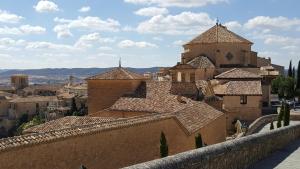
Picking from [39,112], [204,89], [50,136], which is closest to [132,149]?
[50,136]

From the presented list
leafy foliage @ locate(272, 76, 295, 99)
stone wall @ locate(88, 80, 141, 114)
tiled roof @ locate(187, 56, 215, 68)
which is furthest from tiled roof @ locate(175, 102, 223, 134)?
leafy foliage @ locate(272, 76, 295, 99)

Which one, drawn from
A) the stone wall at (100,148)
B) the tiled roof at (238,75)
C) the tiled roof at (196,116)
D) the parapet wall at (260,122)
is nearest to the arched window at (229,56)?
the tiled roof at (238,75)

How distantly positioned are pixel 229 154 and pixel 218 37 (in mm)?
34575

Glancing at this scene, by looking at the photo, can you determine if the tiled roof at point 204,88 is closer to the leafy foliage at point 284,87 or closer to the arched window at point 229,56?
the arched window at point 229,56

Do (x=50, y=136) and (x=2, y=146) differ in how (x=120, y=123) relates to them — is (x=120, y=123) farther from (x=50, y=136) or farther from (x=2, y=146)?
(x=2, y=146)

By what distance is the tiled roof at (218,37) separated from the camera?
42278 millimetres

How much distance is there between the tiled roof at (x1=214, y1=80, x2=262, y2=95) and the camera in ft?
111

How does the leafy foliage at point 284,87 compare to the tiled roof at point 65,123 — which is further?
the leafy foliage at point 284,87

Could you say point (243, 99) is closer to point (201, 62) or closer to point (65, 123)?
point (201, 62)

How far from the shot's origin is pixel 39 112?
3329 inches

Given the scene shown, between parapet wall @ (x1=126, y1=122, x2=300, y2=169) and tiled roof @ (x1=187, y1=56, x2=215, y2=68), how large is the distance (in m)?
25.0

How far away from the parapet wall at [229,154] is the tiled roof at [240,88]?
19729mm

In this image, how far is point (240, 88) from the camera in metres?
34.3

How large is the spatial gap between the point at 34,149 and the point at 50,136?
93cm
